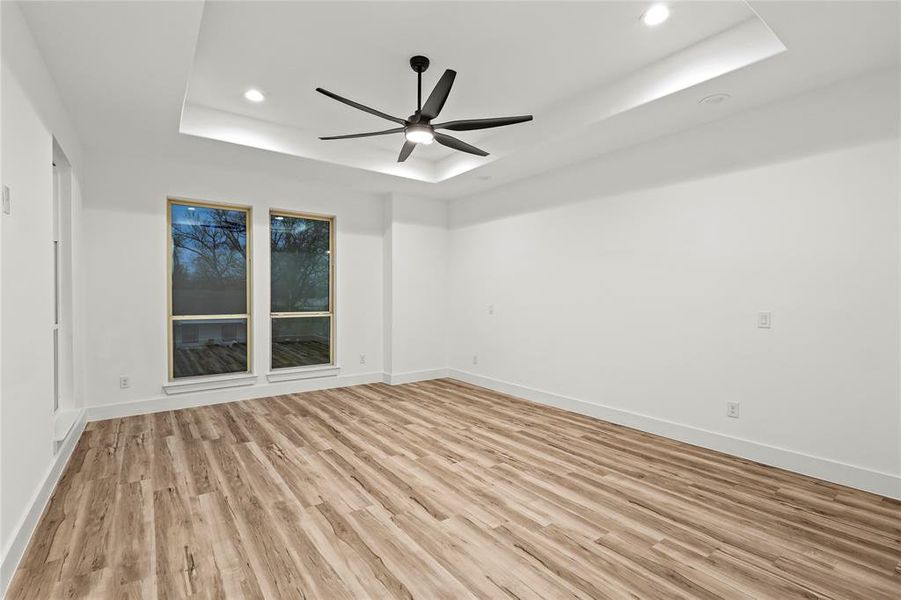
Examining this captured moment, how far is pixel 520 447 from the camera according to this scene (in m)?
3.59

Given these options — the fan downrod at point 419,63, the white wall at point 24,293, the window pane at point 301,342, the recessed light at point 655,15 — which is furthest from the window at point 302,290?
the recessed light at point 655,15

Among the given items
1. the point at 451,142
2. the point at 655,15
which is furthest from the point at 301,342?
the point at 655,15

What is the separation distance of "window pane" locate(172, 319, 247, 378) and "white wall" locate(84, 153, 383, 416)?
188mm

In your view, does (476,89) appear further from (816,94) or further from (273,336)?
(273,336)

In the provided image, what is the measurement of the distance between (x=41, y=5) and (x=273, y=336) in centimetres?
382

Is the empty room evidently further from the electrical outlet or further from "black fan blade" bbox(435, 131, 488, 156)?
"black fan blade" bbox(435, 131, 488, 156)

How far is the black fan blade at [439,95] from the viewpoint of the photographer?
2.65 metres

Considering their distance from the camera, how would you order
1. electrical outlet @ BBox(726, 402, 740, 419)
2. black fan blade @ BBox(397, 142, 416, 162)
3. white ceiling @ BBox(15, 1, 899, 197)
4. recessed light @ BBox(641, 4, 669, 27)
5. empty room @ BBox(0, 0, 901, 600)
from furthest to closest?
black fan blade @ BBox(397, 142, 416, 162) < electrical outlet @ BBox(726, 402, 740, 419) < recessed light @ BBox(641, 4, 669, 27) < white ceiling @ BBox(15, 1, 899, 197) < empty room @ BBox(0, 0, 901, 600)

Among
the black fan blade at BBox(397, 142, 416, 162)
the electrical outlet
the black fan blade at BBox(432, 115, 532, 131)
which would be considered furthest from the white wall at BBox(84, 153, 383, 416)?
the electrical outlet

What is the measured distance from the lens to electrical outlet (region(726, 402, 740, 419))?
3402mm

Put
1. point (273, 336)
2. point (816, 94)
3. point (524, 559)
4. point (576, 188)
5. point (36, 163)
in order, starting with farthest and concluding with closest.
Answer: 1. point (273, 336)
2. point (576, 188)
3. point (816, 94)
4. point (36, 163)
5. point (524, 559)

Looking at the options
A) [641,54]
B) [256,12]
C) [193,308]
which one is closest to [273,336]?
[193,308]

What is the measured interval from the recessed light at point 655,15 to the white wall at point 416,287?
3852 millimetres

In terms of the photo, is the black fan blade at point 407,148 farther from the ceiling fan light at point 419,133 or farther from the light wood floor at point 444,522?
the light wood floor at point 444,522
